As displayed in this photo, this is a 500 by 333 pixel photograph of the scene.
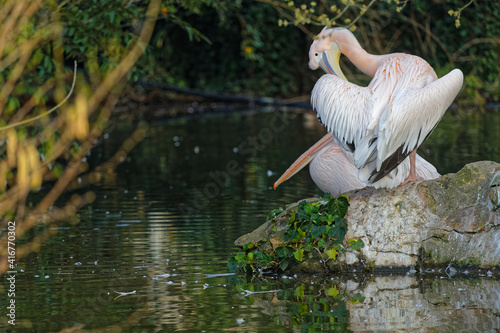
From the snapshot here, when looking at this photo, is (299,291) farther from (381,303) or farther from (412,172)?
(412,172)

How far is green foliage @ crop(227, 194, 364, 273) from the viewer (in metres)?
6.49

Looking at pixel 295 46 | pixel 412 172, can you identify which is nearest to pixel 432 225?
pixel 412 172

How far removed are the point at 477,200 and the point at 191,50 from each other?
1998 centimetres

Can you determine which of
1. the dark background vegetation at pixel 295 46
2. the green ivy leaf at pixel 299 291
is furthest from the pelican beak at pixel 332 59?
the dark background vegetation at pixel 295 46

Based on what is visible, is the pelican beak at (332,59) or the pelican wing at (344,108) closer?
the pelican wing at (344,108)

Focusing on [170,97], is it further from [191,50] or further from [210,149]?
[210,149]

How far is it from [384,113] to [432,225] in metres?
0.88

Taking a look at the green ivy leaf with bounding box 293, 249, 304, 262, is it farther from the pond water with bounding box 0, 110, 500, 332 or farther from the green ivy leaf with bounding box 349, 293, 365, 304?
the green ivy leaf with bounding box 349, 293, 365, 304

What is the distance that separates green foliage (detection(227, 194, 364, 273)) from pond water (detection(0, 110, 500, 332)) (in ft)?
0.47

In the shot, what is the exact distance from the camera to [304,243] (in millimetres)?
6566

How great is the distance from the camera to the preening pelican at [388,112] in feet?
20.8

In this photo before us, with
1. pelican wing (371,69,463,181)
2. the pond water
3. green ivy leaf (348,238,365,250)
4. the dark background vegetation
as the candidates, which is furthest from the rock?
the dark background vegetation

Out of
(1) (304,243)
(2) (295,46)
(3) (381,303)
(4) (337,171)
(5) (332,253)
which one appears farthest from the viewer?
(2) (295,46)

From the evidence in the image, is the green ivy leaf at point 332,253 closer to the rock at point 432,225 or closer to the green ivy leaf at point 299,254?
the rock at point 432,225
